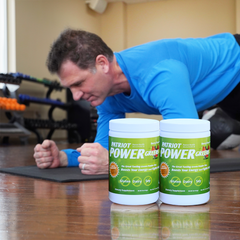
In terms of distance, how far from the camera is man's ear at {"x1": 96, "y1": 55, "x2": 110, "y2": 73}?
1.26 m

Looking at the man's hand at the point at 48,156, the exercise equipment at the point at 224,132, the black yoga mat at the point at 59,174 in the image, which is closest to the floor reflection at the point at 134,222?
the black yoga mat at the point at 59,174

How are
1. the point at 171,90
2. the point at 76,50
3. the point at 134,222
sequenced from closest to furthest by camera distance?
the point at 134,222 < the point at 171,90 < the point at 76,50

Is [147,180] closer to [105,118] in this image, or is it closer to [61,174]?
[61,174]

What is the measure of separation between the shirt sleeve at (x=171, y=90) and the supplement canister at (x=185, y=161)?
33 cm

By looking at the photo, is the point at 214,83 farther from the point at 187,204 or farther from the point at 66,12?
the point at 66,12

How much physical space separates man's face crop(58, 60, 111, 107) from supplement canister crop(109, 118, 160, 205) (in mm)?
556

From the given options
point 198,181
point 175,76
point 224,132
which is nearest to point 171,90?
point 175,76

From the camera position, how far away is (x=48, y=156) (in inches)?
53.4

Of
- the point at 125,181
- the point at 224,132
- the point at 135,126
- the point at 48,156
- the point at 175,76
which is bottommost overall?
the point at 224,132

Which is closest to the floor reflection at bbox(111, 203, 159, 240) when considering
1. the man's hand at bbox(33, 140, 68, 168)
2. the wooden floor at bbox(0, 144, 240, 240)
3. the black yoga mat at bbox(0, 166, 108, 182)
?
the wooden floor at bbox(0, 144, 240, 240)

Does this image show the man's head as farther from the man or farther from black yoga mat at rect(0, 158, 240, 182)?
black yoga mat at rect(0, 158, 240, 182)

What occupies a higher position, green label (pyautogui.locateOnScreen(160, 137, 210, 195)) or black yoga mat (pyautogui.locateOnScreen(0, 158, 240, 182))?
green label (pyautogui.locateOnScreen(160, 137, 210, 195))

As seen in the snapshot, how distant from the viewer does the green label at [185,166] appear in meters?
0.71

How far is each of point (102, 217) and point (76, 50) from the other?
726 millimetres
